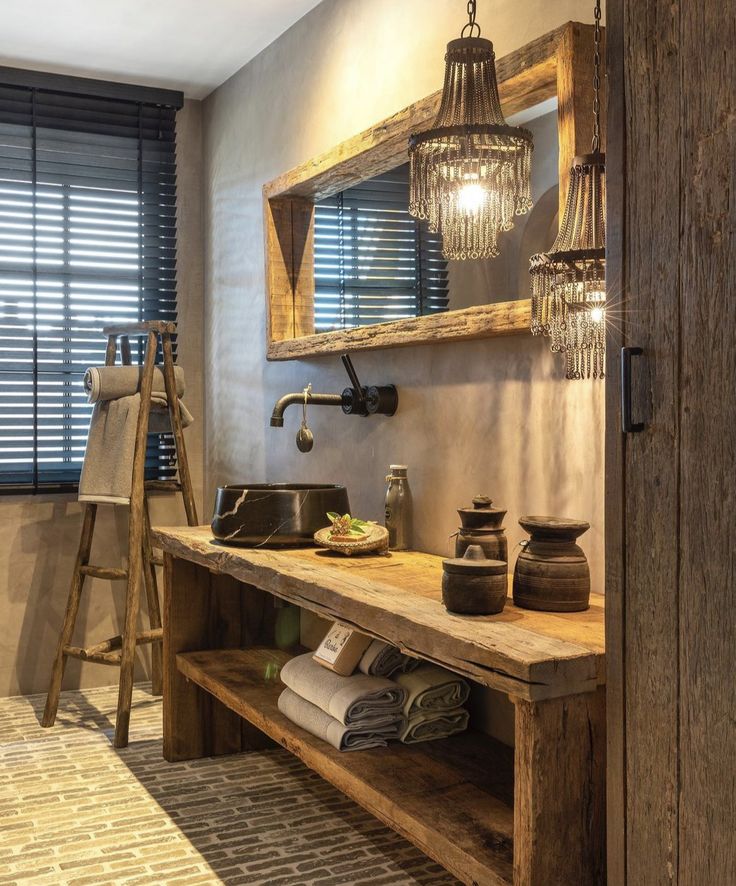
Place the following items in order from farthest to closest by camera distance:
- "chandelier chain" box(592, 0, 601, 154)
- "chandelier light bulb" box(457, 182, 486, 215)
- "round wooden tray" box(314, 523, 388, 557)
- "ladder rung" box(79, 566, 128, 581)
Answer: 1. "ladder rung" box(79, 566, 128, 581)
2. "round wooden tray" box(314, 523, 388, 557)
3. "chandelier light bulb" box(457, 182, 486, 215)
4. "chandelier chain" box(592, 0, 601, 154)

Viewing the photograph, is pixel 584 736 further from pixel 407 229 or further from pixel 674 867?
pixel 407 229

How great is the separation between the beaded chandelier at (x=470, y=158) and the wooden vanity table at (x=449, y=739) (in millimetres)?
750

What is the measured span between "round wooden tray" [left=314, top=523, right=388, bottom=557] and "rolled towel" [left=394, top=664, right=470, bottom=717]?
298 mm

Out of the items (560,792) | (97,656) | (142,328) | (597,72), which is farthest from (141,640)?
(597,72)

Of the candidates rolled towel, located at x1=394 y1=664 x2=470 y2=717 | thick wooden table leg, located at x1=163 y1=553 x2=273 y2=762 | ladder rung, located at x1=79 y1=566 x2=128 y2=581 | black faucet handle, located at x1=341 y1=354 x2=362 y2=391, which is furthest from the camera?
ladder rung, located at x1=79 y1=566 x2=128 y2=581

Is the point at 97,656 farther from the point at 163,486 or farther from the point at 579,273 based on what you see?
the point at 579,273

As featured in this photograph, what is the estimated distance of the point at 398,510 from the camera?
2443 millimetres

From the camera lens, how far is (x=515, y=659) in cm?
137

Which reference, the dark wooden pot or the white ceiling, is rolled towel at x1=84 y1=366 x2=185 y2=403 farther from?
the dark wooden pot

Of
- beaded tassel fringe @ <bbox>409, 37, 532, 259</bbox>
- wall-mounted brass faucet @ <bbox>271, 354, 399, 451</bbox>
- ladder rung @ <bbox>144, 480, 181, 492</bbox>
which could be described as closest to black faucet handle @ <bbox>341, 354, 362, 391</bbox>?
wall-mounted brass faucet @ <bbox>271, 354, 399, 451</bbox>

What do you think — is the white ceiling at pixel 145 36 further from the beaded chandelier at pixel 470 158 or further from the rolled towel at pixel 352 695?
the rolled towel at pixel 352 695

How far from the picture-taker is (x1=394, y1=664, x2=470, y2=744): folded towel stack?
2162 millimetres

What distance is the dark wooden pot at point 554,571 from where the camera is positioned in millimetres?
1724

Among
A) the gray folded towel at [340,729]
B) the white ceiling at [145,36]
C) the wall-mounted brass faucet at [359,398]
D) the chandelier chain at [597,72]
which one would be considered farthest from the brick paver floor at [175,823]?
the white ceiling at [145,36]
